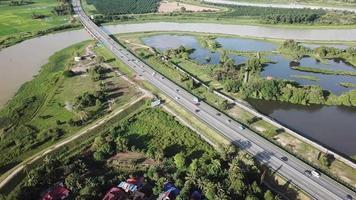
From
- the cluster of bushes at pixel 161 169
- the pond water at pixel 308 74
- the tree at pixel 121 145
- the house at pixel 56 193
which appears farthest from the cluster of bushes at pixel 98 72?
the pond water at pixel 308 74

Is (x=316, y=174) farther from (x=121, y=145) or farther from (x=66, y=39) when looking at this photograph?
(x=66, y=39)

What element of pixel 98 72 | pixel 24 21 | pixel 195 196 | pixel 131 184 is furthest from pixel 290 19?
pixel 131 184

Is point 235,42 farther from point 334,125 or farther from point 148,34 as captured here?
point 334,125

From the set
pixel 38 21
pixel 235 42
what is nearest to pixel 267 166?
pixel 235 42

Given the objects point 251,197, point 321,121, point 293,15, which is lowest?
point 321,121

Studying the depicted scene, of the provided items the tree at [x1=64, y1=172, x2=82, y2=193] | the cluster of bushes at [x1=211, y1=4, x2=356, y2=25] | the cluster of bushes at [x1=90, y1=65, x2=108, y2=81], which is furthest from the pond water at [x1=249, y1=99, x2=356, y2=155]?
the cluster of bushes at [x1=211, y1=4, x2=356, y2=25]

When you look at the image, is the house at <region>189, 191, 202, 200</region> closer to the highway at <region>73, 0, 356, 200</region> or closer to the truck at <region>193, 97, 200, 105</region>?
the highway at <region>73, 0, 356, 200</region>

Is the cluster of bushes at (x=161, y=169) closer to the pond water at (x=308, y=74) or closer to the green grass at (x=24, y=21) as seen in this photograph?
the pond water at (x=308, y=74)
